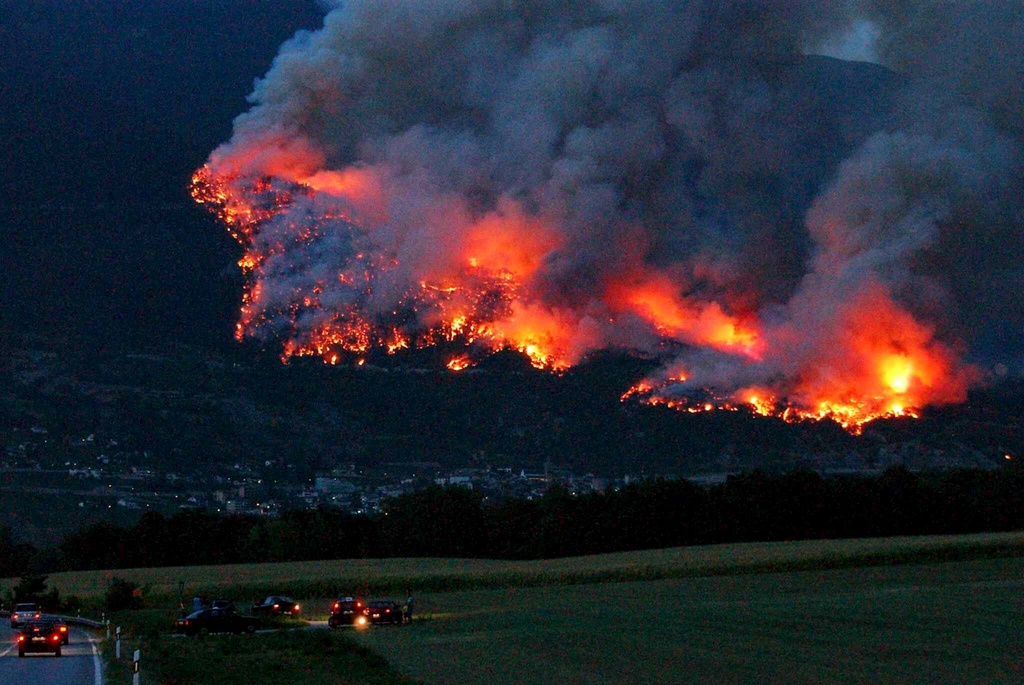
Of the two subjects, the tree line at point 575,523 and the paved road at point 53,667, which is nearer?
the paved road at point 53,667

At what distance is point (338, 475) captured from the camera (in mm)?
120562

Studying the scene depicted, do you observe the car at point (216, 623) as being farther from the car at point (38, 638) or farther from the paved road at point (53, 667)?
the car at point (38, 638)

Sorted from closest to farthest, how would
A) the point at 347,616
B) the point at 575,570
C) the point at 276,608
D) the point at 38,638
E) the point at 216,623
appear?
the point at 38,638, the point at 216,623, the point at 347,616, the point at 276,608, the point at 575,570

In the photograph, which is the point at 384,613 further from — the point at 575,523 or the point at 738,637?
the point at 575,523

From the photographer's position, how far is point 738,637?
30.9 meters

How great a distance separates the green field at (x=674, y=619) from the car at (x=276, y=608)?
0.92 metres

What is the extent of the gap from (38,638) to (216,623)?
38.3 ft

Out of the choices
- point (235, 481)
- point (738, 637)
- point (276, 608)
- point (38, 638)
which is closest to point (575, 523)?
point (276, 608)

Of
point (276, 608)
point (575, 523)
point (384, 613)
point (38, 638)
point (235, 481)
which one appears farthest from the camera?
point (235, 481)

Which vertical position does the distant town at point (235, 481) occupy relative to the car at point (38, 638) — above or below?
above

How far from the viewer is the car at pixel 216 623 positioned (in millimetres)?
45031

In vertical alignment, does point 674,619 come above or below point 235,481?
below

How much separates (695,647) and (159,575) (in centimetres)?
5286

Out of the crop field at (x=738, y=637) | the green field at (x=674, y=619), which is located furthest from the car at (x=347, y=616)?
the crop field at (x=738, y=637)
